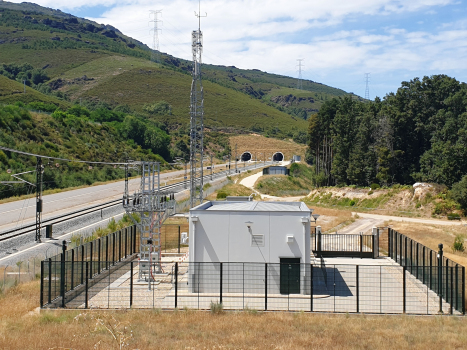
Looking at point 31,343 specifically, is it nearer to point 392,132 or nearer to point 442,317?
point 442,317

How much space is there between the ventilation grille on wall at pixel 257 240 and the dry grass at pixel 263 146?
418 feet

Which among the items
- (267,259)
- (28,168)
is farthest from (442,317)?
(28,168)

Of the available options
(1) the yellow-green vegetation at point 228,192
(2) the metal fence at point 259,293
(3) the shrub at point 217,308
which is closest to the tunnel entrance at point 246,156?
(1) the yellow-green vegetation at point 228,192

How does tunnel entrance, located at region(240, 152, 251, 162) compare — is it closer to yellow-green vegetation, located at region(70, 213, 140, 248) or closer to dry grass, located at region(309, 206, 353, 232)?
dry grass, located at region(309, 206, 353, 232)

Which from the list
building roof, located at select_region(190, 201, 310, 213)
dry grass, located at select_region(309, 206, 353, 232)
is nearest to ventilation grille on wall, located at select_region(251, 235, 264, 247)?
building roof, located at select_region(190, 201, 310, 213)

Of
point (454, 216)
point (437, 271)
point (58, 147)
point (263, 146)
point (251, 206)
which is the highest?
point (263, 146)

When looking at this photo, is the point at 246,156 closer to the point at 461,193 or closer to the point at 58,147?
the point at 58,147

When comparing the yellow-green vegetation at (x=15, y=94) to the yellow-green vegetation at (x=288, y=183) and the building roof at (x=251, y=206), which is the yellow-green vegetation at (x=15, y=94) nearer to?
the yellow-green vegetation at (x=288, y=183)

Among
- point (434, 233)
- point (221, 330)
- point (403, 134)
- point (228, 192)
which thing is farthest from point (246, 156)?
point (221, 330)

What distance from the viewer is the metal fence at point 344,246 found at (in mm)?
33334

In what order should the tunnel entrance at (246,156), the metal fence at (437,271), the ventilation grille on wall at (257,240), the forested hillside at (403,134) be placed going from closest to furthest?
the metal fence at (437,271) → the ventilation grille on wall at (257,240) → the forested hillside at (403,134) → the tunnel entrance at (246,156)

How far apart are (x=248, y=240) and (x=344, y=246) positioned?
17.3 metres

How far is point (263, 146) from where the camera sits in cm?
16362

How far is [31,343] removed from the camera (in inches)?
596
